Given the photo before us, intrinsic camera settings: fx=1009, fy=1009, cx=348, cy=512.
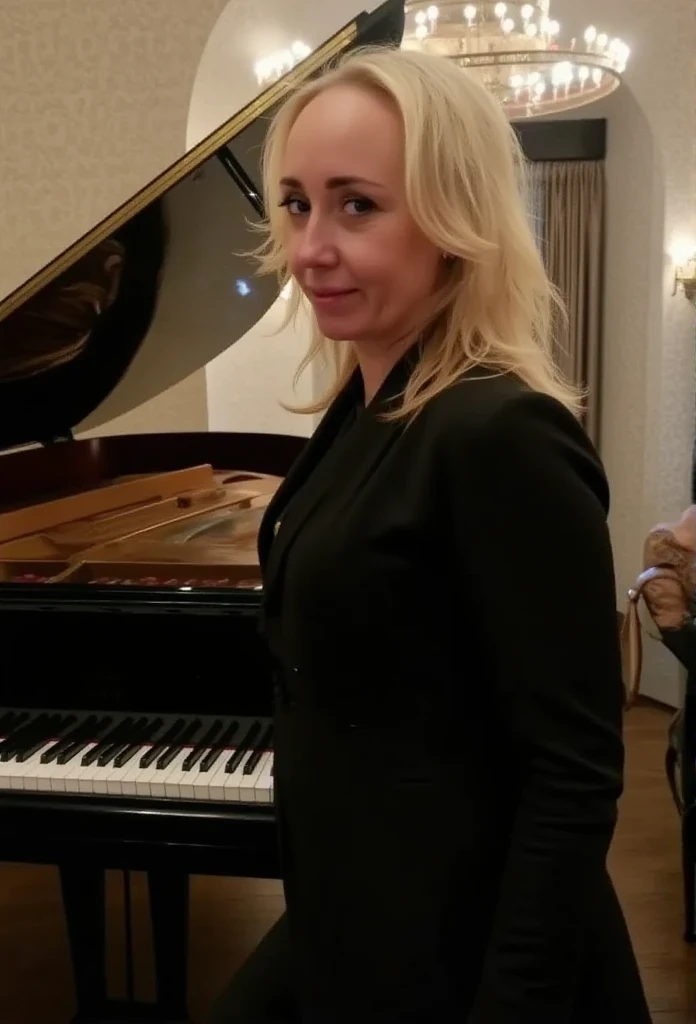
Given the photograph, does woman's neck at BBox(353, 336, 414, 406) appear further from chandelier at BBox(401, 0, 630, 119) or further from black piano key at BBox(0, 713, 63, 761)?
chandelier at BBox(401, 0, 630, 119)

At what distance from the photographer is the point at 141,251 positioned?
2.32m

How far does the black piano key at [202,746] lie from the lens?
168 centimetres

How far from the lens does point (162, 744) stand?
1.75 metres

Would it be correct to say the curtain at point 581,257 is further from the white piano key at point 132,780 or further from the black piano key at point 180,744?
the white piano key at point 132,780

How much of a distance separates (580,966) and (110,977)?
78.9 inches

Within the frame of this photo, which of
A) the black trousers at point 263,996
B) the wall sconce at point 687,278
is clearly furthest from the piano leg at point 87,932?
the wall sconce at point 687,278

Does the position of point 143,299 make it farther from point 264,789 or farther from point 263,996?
point 263,996

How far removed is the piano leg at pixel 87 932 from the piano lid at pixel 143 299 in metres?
1.12

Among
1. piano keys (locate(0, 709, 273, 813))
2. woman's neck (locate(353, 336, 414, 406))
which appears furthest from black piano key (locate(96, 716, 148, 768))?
woman's neck (locate(353, 336, 414, 406))

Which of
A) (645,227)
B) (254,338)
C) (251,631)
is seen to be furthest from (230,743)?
(254,338)

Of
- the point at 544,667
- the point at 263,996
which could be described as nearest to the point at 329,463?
the point at 544,667

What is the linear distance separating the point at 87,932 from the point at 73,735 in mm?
533

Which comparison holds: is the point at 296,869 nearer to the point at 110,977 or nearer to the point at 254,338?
the point at 110,977

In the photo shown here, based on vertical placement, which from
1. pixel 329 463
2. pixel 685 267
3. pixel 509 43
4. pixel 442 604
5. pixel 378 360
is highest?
pixel 509 43
